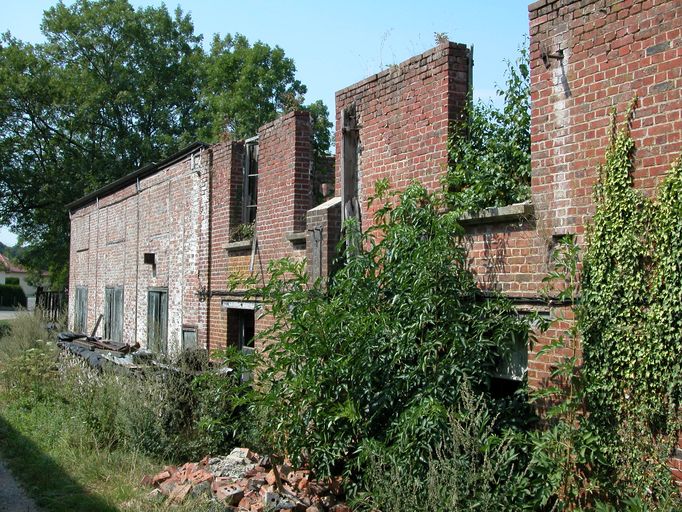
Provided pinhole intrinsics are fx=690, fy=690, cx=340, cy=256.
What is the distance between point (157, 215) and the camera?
1459cm

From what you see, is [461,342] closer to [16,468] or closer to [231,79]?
[16,468]

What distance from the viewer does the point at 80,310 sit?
69.9 ft

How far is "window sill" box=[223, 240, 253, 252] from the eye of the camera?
35.2 ft

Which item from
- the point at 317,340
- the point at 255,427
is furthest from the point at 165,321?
the point at 317,340

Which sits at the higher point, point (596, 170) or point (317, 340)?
point (596, 170)

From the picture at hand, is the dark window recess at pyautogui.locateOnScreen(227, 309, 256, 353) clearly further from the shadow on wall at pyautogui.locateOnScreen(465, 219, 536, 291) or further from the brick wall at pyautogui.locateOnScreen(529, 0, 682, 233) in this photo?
the brick wall at pyautogui.locateOnScreen(529, 0, 682, 233)

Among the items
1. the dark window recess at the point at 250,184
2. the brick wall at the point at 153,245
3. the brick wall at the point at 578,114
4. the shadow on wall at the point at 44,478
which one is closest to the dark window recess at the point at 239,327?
the brick wall at the point at 153,245

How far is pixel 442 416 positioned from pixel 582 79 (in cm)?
300

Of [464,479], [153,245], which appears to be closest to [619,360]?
[464,479]

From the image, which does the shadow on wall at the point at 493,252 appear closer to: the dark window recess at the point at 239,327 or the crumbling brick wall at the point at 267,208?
the crumbling brick wall at the point at 267,208

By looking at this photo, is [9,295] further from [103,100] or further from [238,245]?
[238,245]

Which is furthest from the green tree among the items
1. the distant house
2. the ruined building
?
the distant house

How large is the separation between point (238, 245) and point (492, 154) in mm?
5278

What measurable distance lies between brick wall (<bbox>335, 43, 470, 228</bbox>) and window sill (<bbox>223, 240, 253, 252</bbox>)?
8.55ft
